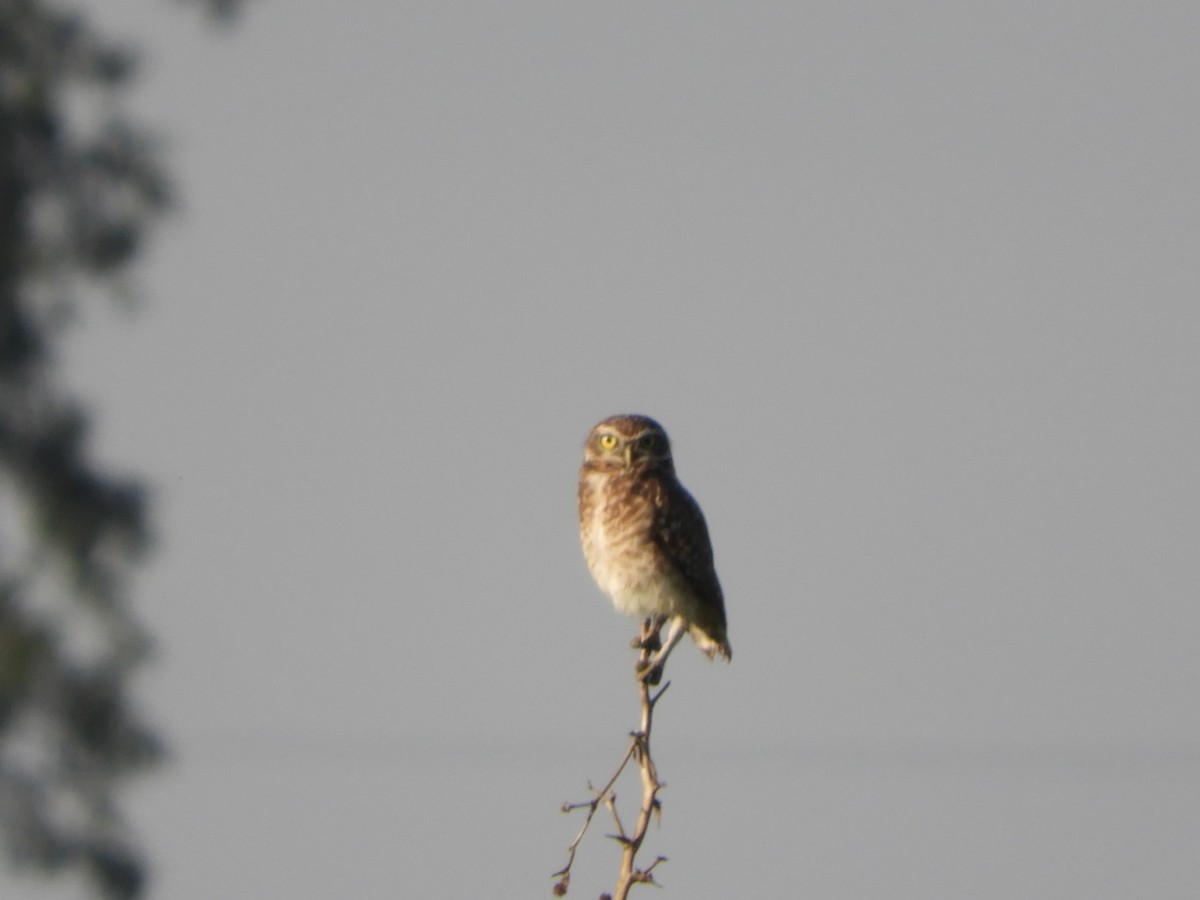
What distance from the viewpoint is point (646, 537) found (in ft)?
22.5

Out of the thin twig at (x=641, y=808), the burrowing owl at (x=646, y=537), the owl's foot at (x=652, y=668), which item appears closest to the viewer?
the thin twig at (x=641, y=808)

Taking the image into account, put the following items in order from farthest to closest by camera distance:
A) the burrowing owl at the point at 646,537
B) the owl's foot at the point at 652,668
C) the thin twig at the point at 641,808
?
1. the burrowing owl at the point at 646,537
2. the owl's foot at the point at 652,668
3. the thin twig at the point at 641,808

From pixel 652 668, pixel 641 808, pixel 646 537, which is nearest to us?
pixel 641 808

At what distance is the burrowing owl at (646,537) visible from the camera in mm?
6848

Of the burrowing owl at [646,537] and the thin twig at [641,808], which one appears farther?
the burrowing owl at [646,537]

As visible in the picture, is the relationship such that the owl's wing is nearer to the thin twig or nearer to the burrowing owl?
the burrowing owl

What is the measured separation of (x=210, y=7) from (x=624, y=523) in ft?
12.2

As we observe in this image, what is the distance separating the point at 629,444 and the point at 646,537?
343 mm

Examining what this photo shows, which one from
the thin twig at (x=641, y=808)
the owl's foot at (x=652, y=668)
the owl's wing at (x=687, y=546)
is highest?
the owl's wing at (x=687, y=546)

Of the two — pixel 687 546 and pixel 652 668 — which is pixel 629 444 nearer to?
pixel 687 546

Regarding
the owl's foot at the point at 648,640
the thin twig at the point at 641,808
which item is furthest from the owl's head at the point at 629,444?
the thin twig at the point at 641,808

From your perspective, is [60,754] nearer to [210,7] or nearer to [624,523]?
[624,523]

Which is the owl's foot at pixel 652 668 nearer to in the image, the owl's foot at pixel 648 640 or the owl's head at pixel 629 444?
the owl's foot at pixel 648 640

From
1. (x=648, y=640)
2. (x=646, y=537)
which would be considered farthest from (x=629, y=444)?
(x=648, y=640)
